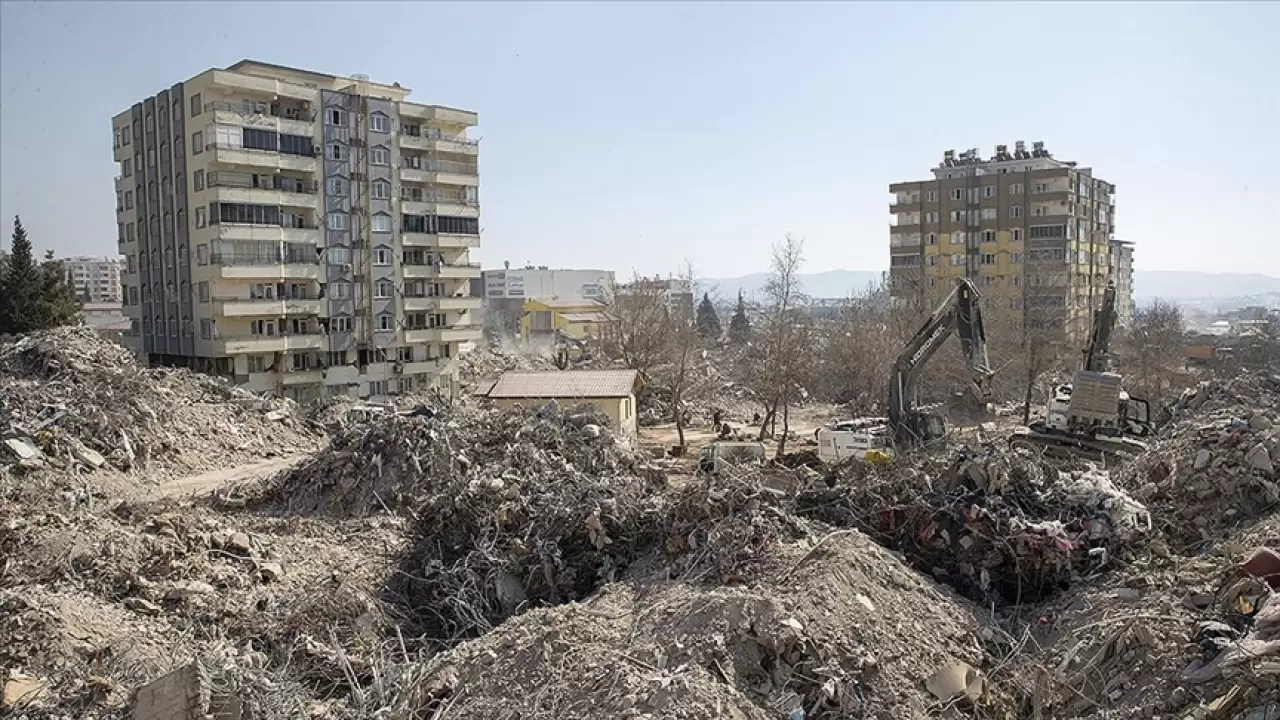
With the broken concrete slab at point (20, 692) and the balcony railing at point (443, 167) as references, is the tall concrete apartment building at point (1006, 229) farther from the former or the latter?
the broken concrete slab at point (20, 692)

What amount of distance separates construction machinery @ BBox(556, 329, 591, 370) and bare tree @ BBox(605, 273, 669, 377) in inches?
130

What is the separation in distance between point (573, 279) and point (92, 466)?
325ft

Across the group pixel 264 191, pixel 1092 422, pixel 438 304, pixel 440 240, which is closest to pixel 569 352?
pixel 438 304

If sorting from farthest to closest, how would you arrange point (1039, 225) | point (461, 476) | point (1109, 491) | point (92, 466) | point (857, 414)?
point (1039, 225), point (857, 414), point (92, 466), point (461, 476), point (1109, 491)

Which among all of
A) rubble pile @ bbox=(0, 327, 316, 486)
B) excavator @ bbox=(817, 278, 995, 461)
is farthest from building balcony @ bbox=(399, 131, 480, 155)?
excavator @ bbox=(817, 278, 995, 461)

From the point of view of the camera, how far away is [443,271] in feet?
127

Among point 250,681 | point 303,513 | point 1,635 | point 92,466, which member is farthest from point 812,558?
point 92,466

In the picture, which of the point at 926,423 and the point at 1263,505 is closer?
the point at 1263,505

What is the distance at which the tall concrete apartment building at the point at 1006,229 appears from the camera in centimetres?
4659

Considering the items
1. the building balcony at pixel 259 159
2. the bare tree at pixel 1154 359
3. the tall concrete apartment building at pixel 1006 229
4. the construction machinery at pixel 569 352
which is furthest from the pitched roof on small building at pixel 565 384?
the tall concrete apartment building at pixel 1006 229

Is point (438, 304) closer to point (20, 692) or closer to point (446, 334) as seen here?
point (446, 334)

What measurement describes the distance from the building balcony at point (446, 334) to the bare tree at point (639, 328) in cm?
577

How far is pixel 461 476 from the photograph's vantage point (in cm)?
1469

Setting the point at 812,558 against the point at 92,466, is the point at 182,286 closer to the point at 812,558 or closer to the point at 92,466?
the point at 92,466
